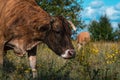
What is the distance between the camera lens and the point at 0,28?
9.23 metres

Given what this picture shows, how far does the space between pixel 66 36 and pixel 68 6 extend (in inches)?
1639

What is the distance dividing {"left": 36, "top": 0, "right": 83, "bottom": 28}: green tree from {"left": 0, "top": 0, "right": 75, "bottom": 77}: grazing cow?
120 feet

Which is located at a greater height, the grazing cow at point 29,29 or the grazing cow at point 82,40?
the grazing cow at point 29,29

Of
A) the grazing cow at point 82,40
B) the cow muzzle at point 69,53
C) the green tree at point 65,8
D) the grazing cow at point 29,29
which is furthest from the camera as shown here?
the green tree at point 65,8

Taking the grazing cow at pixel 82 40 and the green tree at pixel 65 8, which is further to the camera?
the green tree at pixel 65 8

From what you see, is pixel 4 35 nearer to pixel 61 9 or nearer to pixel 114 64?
pixel 114 64

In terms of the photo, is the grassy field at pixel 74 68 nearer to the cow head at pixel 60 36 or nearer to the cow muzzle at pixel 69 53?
the cow muzzle at pixel 69 53

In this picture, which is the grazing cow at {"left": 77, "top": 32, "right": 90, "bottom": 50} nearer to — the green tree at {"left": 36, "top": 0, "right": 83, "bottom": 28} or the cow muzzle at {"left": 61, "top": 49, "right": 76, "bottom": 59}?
the cow muzzle at {"left": 61, "top": 49, "right": 76, "bottom": 59}

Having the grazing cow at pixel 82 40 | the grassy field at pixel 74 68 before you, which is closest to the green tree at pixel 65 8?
the grazing cow at pixel 82 40

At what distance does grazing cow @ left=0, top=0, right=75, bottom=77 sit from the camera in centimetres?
886

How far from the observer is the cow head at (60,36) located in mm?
8703

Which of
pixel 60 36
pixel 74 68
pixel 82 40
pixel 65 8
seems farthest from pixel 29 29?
pixel 65 8

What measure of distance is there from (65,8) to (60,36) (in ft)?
133

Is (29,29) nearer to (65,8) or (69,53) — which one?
(69,53)
